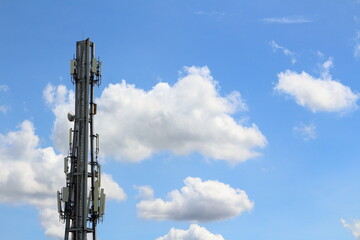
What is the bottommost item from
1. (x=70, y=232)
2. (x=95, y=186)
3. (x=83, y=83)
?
(x=70, y=232)

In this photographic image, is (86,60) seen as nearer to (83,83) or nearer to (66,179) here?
(83,83)

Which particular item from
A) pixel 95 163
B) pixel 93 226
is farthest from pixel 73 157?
pixel 93 226

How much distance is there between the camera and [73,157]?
81000 mm

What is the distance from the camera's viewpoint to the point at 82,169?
8038cm

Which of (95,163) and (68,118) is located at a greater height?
(68,118)

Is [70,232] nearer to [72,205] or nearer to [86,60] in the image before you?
[72,205]

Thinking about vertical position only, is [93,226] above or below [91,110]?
below

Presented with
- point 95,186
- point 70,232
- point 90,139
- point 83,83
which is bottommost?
point 70,232

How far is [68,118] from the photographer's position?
82250mm

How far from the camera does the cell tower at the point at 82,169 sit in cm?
7944

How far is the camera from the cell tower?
79438mm

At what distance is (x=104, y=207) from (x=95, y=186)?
2887 millimetres

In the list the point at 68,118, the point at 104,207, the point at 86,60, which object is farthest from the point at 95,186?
the point at 86,60

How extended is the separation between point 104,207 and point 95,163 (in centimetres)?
562
